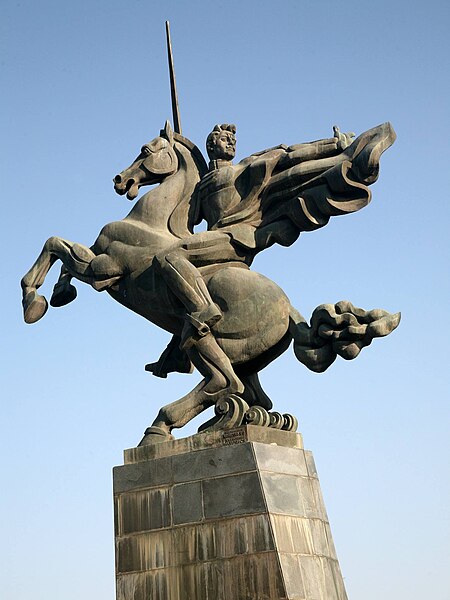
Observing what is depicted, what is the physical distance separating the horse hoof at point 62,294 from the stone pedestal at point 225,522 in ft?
8.01

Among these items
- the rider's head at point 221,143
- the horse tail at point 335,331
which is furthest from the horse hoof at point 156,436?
the rider's head at point 221,143

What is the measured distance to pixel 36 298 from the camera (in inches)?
467

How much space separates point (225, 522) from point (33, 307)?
3802 millimetres

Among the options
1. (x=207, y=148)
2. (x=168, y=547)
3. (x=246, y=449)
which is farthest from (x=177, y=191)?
(x=168, y=547)

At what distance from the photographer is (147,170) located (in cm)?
1186

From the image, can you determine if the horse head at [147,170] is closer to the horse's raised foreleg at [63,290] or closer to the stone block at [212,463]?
the horse's raised foreleg at [63,290]

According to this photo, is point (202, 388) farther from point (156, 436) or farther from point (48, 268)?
point (48, 268)

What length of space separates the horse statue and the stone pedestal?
0.36 m

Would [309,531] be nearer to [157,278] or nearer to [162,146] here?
[157,278]

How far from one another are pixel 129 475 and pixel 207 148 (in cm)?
407

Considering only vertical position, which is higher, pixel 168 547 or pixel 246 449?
pixel 246 449

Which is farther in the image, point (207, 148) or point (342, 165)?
point (207, 148)

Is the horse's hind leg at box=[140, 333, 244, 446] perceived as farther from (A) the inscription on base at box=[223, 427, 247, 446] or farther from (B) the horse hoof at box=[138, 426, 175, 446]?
(A) the inscription on base at box=[223, 427, 247, 446]

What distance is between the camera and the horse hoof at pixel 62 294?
476 inches
